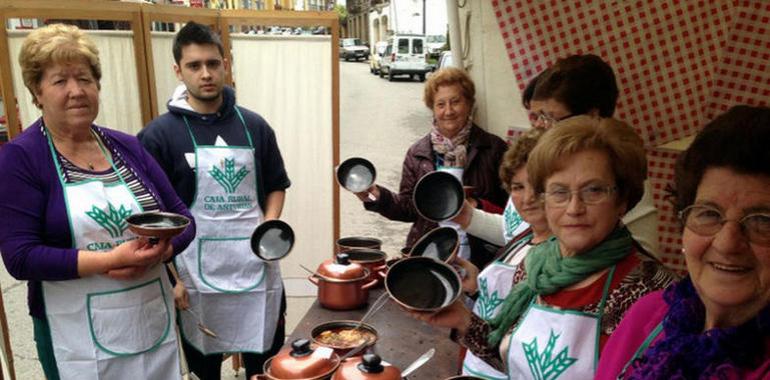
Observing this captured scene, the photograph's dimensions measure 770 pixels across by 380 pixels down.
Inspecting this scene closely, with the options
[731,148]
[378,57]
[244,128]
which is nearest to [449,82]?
[244,128]

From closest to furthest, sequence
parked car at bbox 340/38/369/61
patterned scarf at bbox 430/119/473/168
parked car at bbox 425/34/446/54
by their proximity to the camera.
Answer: patterned scarf at bbox 430/119/473/168
parked car at bbox 425/34/446/54
parked car at bbox 340/38/369/61

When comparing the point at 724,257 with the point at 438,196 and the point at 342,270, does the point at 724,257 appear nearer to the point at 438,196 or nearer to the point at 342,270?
the point at 438,196

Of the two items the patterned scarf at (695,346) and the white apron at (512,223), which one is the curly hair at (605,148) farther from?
the white apron at (512,223)

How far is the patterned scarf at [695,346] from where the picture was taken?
2.98 feet

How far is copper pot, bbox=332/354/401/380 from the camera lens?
57.1 inches

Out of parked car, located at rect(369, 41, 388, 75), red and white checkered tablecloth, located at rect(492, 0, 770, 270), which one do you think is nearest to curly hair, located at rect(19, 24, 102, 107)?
red and white checkered tablecloth, located at rect(492, 0, 770, 270)

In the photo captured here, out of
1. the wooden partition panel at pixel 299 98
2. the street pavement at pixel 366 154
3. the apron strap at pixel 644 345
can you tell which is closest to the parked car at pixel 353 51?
the street pavement at pixel 366 154

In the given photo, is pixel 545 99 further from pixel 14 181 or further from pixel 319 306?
pixel 14 181

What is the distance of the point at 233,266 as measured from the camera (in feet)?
8.63

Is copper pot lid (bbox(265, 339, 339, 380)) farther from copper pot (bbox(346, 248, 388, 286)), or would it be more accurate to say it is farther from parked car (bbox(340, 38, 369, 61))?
parked car (bbox(340, 38, 369, 61))

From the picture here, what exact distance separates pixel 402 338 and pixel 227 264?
1013 millimetres

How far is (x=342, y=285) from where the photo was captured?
2.21 meters

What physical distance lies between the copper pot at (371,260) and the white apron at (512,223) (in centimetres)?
58

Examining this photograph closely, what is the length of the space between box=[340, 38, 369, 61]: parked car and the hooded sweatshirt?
1604 inches
